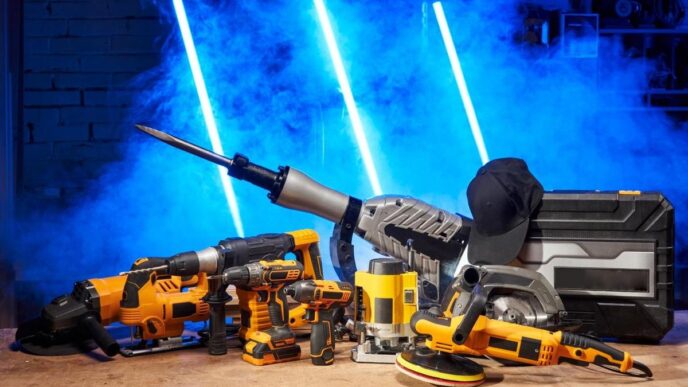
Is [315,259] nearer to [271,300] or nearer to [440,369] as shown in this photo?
[271,300]

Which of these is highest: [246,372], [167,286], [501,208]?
[501,208]

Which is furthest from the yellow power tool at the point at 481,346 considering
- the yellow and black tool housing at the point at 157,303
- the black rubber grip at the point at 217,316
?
the yellow and black tool housing at the point at 157,303

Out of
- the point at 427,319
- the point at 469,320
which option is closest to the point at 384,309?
the point at 427,319

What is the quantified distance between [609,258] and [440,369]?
92 centimetres

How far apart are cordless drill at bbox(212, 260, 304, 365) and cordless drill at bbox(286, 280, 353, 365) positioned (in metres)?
0.11

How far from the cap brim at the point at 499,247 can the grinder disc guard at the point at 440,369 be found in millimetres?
506

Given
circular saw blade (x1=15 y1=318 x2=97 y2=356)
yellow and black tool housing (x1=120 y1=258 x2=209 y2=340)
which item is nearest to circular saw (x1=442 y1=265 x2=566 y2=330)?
yellow and black tool housing (x1=120 y1=258 x2=209 y2=340)

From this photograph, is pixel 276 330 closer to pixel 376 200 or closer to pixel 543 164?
pixel 376 200

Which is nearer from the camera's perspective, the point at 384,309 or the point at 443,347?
the point at 443,347

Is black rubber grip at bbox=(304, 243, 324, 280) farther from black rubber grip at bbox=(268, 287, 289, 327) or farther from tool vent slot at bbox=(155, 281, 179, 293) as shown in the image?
tool vent slot at bbox=(155, 281, 179, 293)

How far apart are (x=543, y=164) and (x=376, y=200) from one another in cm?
141

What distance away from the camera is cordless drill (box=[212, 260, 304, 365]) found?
267 cm

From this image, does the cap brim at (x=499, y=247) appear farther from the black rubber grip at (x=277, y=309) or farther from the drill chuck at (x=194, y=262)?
the drill chuck at (x=194, y=262)

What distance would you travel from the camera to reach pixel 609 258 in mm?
2938
